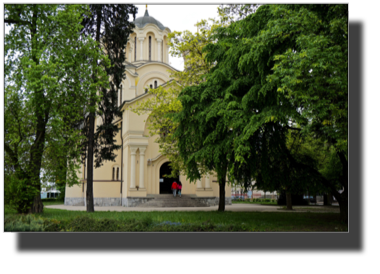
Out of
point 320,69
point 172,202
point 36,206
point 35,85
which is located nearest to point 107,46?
point 35,85

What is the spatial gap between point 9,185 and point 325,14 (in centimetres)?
1123

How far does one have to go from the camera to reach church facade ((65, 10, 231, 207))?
25.5 m

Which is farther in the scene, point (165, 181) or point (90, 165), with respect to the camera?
point (165, 181)

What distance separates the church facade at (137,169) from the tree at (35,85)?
906 centimetres

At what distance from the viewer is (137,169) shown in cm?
2577

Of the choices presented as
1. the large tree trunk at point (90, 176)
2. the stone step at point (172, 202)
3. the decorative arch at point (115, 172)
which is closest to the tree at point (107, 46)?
the large tree trunk at point (90, 176)

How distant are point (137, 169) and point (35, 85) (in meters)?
15.3

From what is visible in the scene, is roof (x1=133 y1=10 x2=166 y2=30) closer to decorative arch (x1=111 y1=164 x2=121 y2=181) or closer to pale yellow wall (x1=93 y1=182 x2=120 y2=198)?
decorative arch (x1=111 y1=164 x2=121 y2=181)

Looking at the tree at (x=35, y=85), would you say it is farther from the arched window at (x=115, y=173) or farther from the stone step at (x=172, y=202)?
the arched window at (x=115, y=173)

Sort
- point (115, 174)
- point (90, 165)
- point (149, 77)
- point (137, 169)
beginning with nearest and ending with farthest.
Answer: point (90, 165) → point (137, 169) → point (115, 174) → point (149, 77)

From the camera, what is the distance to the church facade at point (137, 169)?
2547 cm

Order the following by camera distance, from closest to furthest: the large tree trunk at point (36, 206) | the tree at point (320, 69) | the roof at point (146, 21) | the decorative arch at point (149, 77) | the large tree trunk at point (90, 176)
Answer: the tree at point (320, 69) < the large tree trunk at point (36, 206) < the large tree trunk at point (90, 176) < the decorative arch at point (149, 77) < the roof at point (146, 21)

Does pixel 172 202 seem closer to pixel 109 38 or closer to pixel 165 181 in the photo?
pixel 165 181
